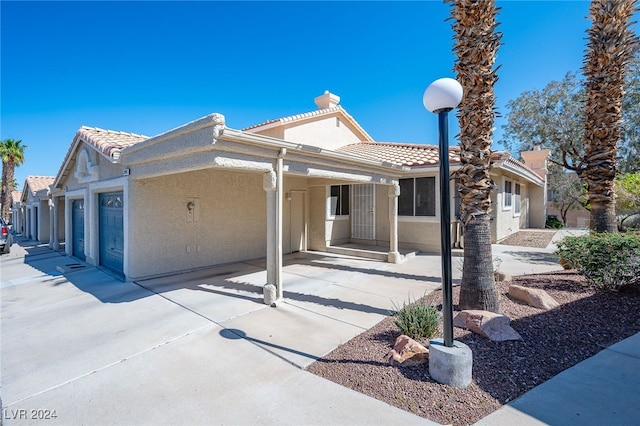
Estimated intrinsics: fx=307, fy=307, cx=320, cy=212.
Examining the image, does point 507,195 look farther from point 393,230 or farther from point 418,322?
point 418,322

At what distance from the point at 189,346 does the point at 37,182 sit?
81.5ft

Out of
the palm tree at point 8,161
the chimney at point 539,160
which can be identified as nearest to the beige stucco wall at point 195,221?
the chimney at point 539,160

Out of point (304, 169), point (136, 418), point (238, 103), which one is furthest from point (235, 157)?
point (238, 103)

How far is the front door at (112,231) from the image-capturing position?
9.04 meters

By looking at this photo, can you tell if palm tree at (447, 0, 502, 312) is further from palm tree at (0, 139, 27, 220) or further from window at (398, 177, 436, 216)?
palm tree at (0, 139, 27, 220)

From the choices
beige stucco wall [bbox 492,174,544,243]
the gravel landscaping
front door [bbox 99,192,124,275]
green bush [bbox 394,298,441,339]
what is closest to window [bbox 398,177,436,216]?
beige stucco wall [bbox 492,174,544,243]

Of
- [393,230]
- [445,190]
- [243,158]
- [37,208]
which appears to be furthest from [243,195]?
[37,208]

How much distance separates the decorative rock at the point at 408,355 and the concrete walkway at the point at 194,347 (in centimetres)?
74

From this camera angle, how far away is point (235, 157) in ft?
19.2

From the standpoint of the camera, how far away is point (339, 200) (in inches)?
552

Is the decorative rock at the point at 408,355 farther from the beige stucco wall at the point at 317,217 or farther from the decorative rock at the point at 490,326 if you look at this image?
the beige stucco wall at the point at 317,217

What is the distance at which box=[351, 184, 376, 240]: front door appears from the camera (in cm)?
1366

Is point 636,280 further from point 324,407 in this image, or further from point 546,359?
point 324,407

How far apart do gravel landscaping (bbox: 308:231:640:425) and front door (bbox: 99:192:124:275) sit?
7790 mm
